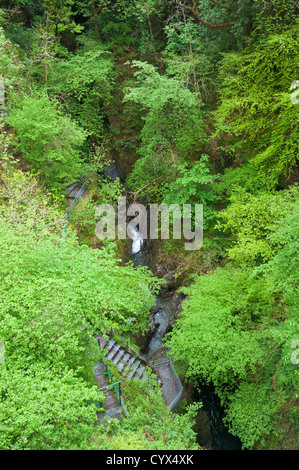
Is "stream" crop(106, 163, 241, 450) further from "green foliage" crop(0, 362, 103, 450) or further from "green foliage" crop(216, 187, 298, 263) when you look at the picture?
"green foliage" crop(0, 362, 103, 450)

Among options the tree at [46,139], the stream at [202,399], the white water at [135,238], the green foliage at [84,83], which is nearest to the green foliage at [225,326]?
the stream at [202,399]

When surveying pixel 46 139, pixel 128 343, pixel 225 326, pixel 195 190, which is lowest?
pixel 128 343

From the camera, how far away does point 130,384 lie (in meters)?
11.2

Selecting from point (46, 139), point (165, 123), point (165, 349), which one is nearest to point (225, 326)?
point (165, 349)

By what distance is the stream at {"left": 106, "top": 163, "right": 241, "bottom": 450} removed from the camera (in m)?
12.6

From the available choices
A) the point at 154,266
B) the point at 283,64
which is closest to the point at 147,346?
the point at 154,266

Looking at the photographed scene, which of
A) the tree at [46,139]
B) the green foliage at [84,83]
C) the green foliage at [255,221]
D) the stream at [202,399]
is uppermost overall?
the green foliage at [84,83]

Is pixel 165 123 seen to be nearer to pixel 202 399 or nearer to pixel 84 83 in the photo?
pixel 84 83

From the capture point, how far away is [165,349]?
52.5 ft

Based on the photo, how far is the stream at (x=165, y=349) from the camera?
494 inches

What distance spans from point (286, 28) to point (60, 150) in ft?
34.4

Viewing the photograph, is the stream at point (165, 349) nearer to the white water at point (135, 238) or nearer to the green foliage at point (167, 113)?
the white water at point (135, 238)

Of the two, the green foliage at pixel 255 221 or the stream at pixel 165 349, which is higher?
the green foliage at pixel 255 221

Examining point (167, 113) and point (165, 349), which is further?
point (165, 349)
